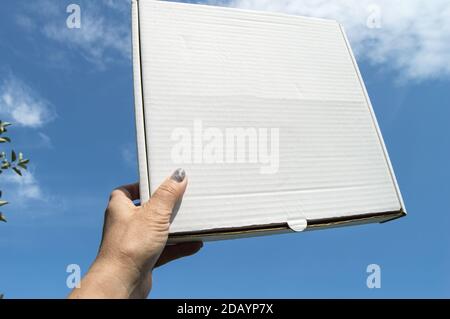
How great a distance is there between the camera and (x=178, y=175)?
70 centimetres

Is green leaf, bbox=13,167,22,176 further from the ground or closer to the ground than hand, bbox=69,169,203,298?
further from the ground

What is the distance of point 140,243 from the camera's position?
69 centimetres

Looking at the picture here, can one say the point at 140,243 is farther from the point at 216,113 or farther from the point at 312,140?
the point at 312,140

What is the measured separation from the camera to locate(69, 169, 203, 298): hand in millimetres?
673

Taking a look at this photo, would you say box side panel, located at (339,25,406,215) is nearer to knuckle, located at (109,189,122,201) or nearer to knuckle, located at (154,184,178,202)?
knuckle, located at (154,184,178,202)

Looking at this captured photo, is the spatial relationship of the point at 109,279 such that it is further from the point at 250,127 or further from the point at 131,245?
the point at 250,127

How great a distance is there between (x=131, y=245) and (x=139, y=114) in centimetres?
25

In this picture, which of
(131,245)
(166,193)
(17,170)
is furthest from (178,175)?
(17,170)

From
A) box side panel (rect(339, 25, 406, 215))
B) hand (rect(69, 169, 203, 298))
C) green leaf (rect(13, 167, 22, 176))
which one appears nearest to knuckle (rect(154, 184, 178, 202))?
hand (rect(69, 169, 203, 298))

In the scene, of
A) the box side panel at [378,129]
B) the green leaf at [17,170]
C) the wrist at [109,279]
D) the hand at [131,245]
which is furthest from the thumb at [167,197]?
the box side panel at [378,129]
